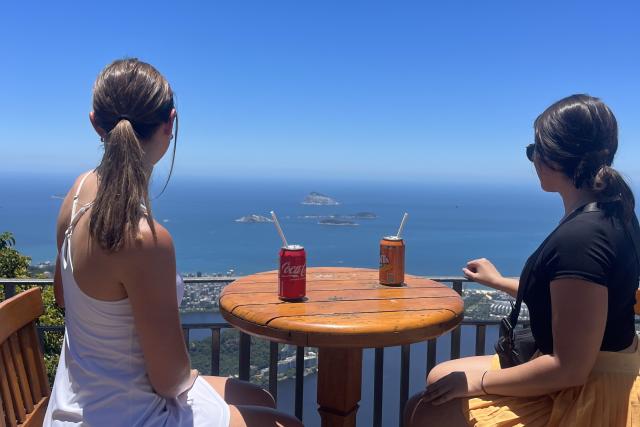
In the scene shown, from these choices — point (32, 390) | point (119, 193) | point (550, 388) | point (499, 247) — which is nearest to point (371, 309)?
point (550, 388)

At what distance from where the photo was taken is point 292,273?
1801 millimetres

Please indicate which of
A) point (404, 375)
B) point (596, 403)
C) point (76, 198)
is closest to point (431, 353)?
point (404, 375)

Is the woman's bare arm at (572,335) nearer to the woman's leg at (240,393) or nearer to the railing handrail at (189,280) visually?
the woman's leg at (240,393)

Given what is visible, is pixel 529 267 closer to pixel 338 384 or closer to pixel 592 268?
pixel 592 268

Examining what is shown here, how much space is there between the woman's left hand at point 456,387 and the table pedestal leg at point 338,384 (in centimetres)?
33

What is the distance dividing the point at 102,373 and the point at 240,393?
0.70 metres

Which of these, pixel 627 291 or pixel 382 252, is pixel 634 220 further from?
pixel 382 252

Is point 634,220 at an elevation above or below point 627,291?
above

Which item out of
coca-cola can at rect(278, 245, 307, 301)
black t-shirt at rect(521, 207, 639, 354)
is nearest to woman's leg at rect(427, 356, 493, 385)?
black t-shirt at rect(521, 207, 639, 354)

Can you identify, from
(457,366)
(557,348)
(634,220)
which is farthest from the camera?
(457,366)

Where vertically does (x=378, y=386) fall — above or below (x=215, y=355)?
below

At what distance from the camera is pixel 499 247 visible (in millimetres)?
46812

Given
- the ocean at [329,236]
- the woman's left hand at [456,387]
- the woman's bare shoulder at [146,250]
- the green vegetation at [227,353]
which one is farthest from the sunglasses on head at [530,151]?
the ocean at [329,236]

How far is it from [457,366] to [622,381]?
683 millimetres
